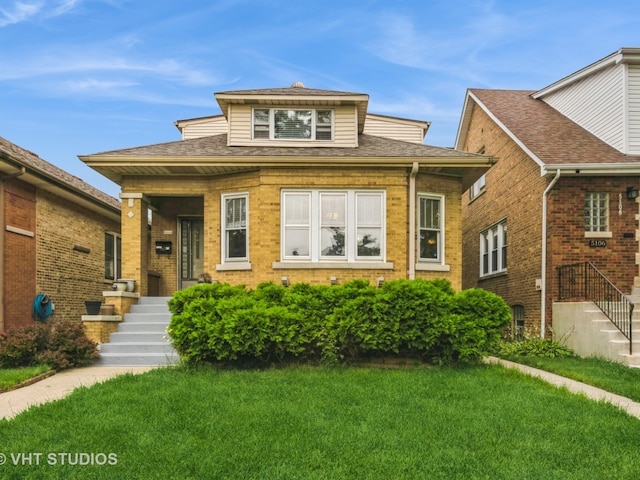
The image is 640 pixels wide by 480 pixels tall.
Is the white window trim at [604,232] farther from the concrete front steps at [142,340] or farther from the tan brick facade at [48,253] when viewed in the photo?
the tan brick facade at [48,253]

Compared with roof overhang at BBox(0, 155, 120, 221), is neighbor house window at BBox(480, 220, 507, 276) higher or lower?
lower

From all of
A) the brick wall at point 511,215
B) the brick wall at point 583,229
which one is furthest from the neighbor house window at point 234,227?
the brick wall at point 583,229

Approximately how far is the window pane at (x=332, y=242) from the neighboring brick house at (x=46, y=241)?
261 inches

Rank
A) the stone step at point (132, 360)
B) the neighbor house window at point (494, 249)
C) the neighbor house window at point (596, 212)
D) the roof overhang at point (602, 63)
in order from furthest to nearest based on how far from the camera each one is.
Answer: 1. the neighbor house window at point (494, 249)
2. the roof overhang at point (602, 63)
3. the neighbor house window at point (596, 212)
4. the stone step at point (132, 360)

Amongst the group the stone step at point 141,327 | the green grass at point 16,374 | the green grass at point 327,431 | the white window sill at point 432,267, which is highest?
the white window sill at point 432,267

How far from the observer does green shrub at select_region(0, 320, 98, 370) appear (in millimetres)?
8820

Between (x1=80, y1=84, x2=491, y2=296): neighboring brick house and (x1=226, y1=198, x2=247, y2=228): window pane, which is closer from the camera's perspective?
(x1=80, y1=84, x2=491, y2=296): neighboring brick house

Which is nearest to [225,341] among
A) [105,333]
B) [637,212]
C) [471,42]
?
[105,333]

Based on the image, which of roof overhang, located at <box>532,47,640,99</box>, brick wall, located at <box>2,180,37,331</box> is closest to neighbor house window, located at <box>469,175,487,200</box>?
roof overhang, located at <box>532,47,640,99</box>

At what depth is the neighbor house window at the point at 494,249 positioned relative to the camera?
15547mm

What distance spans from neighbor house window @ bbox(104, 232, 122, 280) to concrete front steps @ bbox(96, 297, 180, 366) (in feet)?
16.3

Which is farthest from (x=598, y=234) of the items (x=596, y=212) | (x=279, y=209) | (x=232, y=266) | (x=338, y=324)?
(x=232, y=266)

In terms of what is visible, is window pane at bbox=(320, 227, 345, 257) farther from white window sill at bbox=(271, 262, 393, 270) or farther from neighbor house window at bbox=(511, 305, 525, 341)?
neighbor house window at bbox=(511, 305, 525, 341)

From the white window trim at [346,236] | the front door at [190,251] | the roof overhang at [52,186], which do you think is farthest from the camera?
the front door at [190,251]
